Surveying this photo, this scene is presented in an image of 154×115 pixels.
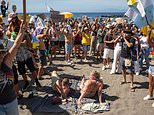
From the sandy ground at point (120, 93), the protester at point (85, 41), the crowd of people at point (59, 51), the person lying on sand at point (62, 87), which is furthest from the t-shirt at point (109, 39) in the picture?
the person lying on sand at point (62, 87)

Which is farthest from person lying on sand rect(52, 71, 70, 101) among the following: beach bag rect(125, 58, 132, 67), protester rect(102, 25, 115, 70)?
protester rect(102, 25, 115, 70)

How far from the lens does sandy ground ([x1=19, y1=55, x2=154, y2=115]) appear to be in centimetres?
705

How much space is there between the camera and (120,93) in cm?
846

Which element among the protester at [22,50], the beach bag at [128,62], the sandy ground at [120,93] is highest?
the protester at [22,50]

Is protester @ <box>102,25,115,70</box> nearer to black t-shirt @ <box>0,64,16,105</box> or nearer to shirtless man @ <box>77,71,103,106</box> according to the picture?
shirtless man @ <box>77,71,103,106</box>

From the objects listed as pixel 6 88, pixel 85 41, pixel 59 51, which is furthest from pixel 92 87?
pixel 59 51

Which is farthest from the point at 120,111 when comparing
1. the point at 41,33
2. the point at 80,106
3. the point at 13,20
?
the point at 41,33

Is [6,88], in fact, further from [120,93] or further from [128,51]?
[128,51]

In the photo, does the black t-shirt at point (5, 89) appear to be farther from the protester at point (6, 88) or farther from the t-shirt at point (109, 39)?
the t-shirt at point (109, 39)

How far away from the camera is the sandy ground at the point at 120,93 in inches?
278

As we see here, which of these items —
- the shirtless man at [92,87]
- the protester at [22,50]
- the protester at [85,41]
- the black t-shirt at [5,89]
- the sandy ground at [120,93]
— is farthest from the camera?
the protester at [85,41]

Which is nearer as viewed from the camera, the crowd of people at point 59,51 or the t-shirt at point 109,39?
the crowd of people at point 59,51

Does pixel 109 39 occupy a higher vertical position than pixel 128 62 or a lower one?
higher

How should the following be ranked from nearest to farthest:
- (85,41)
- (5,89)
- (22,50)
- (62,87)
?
1. (5,89)
2. (22,50)
3. (62,87)
4. (85,41)
